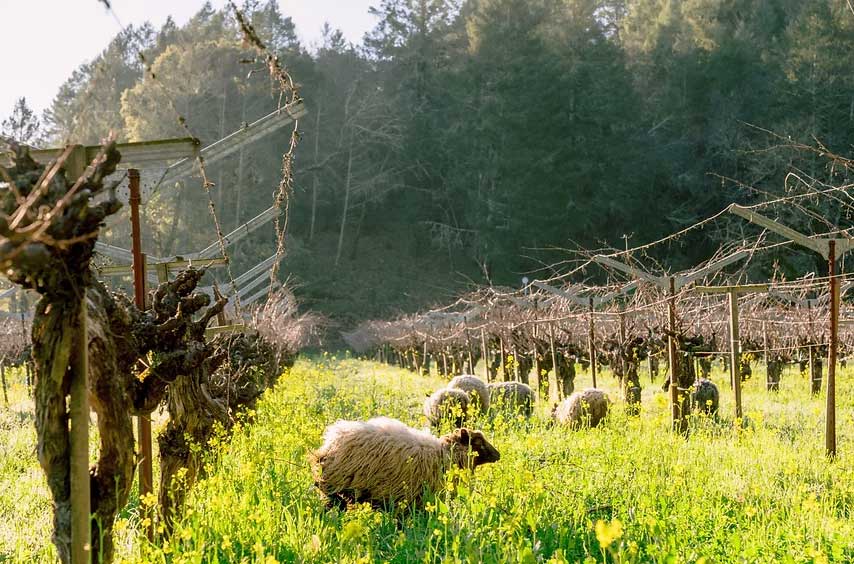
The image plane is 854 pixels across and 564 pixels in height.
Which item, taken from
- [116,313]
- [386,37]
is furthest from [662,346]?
[386,37]

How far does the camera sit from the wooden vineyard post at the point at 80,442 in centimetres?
313

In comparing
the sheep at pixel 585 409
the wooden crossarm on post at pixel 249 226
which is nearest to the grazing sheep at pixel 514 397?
the sheep at pixel 585 409

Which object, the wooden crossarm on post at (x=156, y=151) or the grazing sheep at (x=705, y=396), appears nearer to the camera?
the wooden crossarm on post at (x=156, y=151)

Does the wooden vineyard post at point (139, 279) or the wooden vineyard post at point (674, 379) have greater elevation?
the wooden vineyard post at point (139, 279)

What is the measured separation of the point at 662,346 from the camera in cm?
1552

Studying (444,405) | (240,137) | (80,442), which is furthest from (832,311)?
(80,442)

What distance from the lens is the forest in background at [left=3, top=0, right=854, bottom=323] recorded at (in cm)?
4212

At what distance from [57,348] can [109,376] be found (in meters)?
0.64

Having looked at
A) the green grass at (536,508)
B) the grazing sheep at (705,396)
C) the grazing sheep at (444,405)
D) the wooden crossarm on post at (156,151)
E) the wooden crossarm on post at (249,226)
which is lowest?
the grazing sheep at (705,396)

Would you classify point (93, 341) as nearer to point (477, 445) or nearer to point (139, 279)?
point (139, 279)

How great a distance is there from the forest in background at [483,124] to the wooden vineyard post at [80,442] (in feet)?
126

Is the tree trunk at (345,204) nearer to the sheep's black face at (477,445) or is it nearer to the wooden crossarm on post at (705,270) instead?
the wooden crossarm on post at (705,270)

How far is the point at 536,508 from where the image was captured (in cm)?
545

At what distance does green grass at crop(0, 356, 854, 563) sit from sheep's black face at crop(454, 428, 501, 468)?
0.13m
